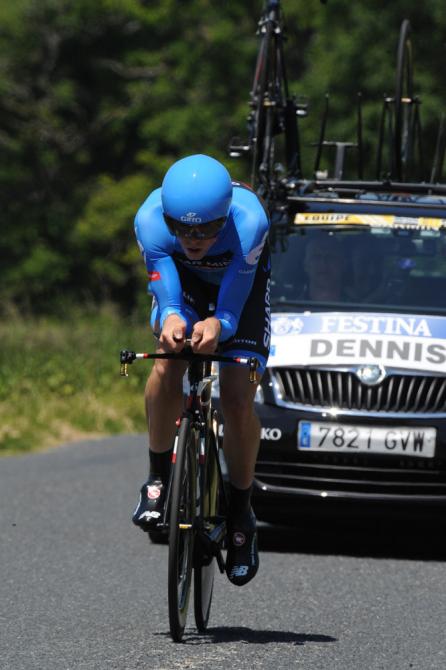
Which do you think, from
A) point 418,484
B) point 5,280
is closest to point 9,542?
point 418,484

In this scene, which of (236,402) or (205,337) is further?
(236,402)

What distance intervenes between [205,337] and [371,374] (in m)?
2.86

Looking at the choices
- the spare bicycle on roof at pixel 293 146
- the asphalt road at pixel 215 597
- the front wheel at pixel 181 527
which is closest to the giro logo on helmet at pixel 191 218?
the front wheel at pixel 181 527

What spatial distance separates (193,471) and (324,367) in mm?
2596

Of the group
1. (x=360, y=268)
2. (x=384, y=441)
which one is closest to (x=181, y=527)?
(x=384, y=441)

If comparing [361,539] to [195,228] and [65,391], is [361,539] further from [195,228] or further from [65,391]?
[65,391]

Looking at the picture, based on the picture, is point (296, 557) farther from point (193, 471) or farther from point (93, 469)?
point (93, 469)

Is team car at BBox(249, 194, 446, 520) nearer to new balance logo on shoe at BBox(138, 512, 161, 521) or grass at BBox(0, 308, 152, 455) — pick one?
new balance logo on shoe at BBox(138, 512, 161, 521)

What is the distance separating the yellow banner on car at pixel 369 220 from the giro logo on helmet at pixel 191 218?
13.7 ft

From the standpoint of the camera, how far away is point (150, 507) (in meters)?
6.46

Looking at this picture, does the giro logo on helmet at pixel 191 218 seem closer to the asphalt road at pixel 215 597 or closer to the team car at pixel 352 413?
the asphalt road at pixel 215 597

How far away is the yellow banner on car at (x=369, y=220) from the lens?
397 inches

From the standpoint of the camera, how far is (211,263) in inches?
255

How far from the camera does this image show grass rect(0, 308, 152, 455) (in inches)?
561
